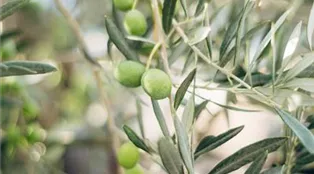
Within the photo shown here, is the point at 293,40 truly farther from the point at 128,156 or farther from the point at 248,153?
the point at 128,156

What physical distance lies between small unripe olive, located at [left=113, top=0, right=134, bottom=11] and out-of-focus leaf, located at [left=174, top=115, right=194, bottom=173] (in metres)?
0.22

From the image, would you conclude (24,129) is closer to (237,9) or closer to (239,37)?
(237,9)

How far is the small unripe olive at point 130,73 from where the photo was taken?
0.59 meters

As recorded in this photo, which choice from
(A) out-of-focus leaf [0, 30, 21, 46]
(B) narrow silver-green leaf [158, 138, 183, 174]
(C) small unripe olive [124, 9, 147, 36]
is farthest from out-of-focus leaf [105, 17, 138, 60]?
(A) out-of-focus leaf [0, 30, 21, 46]

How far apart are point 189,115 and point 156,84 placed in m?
0.04

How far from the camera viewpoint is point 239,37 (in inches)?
22.6

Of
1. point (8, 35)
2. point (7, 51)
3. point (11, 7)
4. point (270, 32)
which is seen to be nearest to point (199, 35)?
point (270, 32)

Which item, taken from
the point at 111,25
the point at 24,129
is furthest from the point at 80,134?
the point at 111,25

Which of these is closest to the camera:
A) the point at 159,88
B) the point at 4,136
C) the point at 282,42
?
the point at 159,88

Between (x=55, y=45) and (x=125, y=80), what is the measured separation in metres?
0.82

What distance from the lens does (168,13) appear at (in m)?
0.64

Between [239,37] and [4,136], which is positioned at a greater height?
[239,37]

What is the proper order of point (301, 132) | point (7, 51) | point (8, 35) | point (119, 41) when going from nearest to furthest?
point (301, 132)
point (119, 41)
point (8, 35)
point (7, 51)

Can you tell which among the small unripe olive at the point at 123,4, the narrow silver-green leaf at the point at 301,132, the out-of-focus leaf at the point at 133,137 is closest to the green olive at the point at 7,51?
the small unripe olive at the point at 123,4
